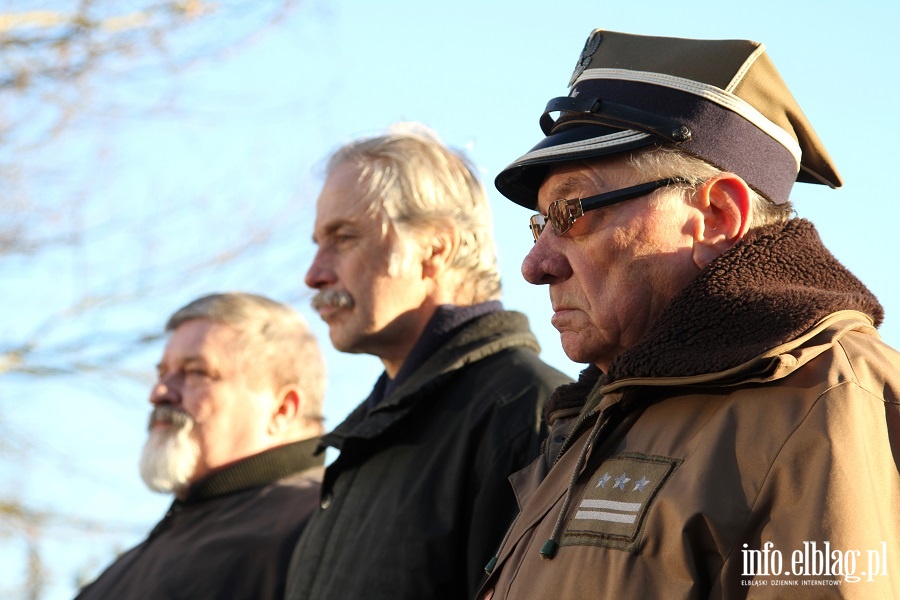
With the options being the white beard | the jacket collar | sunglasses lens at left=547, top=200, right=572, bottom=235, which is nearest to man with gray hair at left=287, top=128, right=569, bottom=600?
the jacket collar

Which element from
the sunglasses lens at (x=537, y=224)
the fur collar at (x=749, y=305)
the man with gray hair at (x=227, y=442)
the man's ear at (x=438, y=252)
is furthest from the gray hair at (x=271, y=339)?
the fur collar at (x=749, y=305)

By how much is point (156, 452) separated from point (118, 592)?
62 centimetres

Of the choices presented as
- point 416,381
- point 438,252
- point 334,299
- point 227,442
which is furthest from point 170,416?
point 416,381

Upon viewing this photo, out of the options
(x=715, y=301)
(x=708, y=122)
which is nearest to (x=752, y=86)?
(x=708, y=122)

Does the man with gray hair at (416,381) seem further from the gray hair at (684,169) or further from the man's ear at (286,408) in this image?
the gray hair at (684,169)

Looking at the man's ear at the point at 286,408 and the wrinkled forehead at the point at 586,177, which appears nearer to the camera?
the wrinkled forehead at the point at 586,177

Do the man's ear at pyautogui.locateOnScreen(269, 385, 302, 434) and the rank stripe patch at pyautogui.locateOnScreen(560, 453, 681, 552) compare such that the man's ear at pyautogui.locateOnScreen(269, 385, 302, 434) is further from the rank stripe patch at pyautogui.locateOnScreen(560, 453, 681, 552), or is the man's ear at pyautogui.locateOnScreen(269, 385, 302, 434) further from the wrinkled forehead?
the rank stripe patch at pyautogui.locateOnScreen(560, 453, 681, 552)

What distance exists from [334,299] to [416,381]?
0.51m

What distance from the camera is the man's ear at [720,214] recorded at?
103 inches

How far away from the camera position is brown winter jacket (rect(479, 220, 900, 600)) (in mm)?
1998

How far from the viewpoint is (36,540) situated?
10.0 m

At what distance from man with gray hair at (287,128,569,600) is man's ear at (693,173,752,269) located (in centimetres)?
121

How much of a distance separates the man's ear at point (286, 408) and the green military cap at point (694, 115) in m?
2.70

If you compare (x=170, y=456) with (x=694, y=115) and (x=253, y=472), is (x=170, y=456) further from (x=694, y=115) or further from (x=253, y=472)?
(x=694, y=115)
